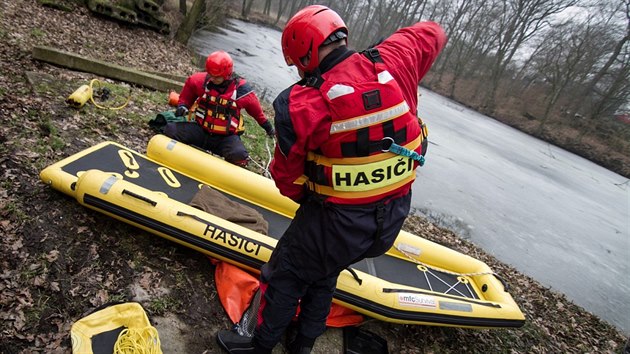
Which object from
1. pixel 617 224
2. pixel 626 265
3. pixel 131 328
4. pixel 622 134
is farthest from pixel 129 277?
pixel 622 134

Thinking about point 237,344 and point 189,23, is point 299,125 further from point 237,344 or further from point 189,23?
point 189,23

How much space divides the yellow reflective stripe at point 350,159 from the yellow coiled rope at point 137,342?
49.1 inches

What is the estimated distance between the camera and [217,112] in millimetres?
3693

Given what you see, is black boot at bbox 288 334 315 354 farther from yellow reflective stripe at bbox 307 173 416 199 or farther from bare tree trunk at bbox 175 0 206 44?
bare tree trunk at bbox 175 0 206 44

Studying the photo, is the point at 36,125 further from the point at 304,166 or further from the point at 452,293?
the point at 452,293

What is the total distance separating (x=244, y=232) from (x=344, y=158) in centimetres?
130

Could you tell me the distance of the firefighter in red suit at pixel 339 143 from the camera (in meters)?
1.50

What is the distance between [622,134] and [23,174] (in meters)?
30.0

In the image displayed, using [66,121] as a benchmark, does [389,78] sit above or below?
above

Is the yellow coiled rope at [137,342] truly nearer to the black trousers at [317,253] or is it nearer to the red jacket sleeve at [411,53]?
the black trousers at [317,253]

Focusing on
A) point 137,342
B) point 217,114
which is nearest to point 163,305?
point 137,342

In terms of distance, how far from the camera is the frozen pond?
566cm

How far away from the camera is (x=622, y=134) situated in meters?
23.0

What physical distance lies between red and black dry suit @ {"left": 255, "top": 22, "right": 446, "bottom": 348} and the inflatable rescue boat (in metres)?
0.71
